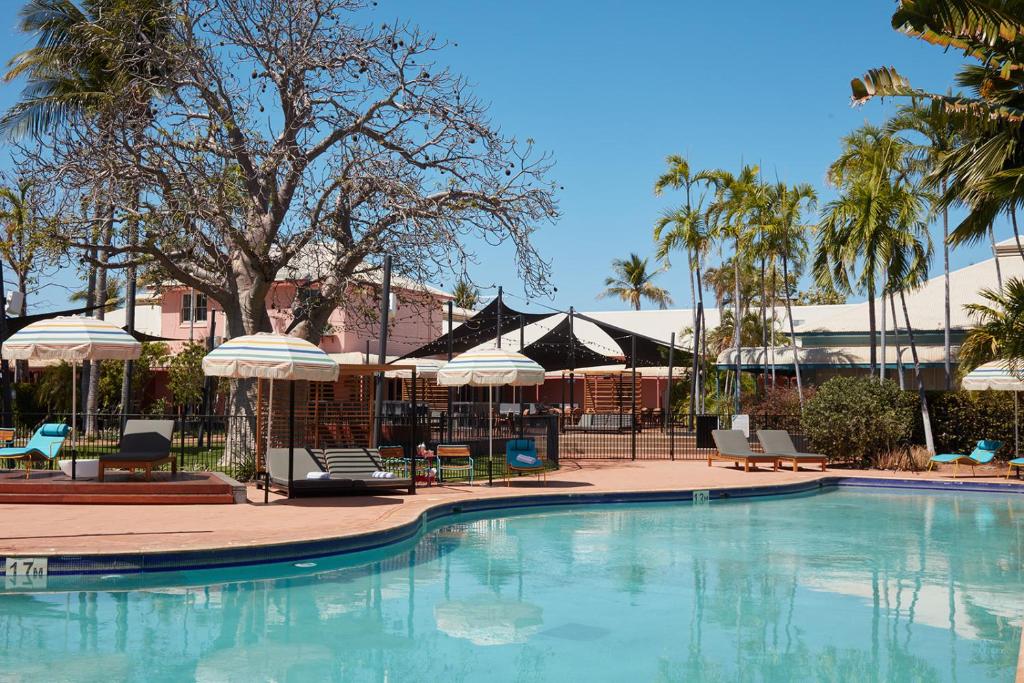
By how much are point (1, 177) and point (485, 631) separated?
14460mm

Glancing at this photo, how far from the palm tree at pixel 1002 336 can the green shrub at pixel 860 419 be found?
1.59 meters

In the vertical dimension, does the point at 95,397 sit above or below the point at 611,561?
above

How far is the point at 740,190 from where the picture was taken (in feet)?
94.4

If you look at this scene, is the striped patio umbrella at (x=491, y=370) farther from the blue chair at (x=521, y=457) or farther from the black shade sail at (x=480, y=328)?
the black shade sail at (x=480, y=328)

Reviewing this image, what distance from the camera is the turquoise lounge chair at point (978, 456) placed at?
19.2m

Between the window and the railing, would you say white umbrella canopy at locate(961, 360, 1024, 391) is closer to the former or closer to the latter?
the railing

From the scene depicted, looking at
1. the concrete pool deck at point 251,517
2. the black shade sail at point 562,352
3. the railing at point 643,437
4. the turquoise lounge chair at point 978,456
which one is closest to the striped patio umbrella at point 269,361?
the concrete pool deck at point 251,517

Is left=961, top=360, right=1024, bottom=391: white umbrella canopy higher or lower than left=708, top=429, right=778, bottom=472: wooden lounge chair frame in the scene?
higher

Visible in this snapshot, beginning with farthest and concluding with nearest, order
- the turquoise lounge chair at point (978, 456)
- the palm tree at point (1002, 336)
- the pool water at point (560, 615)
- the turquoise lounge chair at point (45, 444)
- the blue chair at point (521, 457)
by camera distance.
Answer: the turquoise lounge chair at point (978, 456) < the blue chair at point (521, 457) < the palm tree at point (1002, 336) < the turquoise lounge chair at point (45, 444) < the pool water at point (560, 615)

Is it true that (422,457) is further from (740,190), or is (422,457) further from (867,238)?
(740,190)

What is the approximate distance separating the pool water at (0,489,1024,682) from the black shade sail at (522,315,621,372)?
→ 14370mm

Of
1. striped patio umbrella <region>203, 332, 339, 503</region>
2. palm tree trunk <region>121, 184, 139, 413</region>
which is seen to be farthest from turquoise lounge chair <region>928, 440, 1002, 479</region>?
palm tree trunk <region>121, 184, 139, 413</region>

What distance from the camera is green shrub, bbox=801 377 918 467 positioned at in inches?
808

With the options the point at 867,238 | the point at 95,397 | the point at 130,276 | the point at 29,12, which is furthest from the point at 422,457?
the point at 29,12
